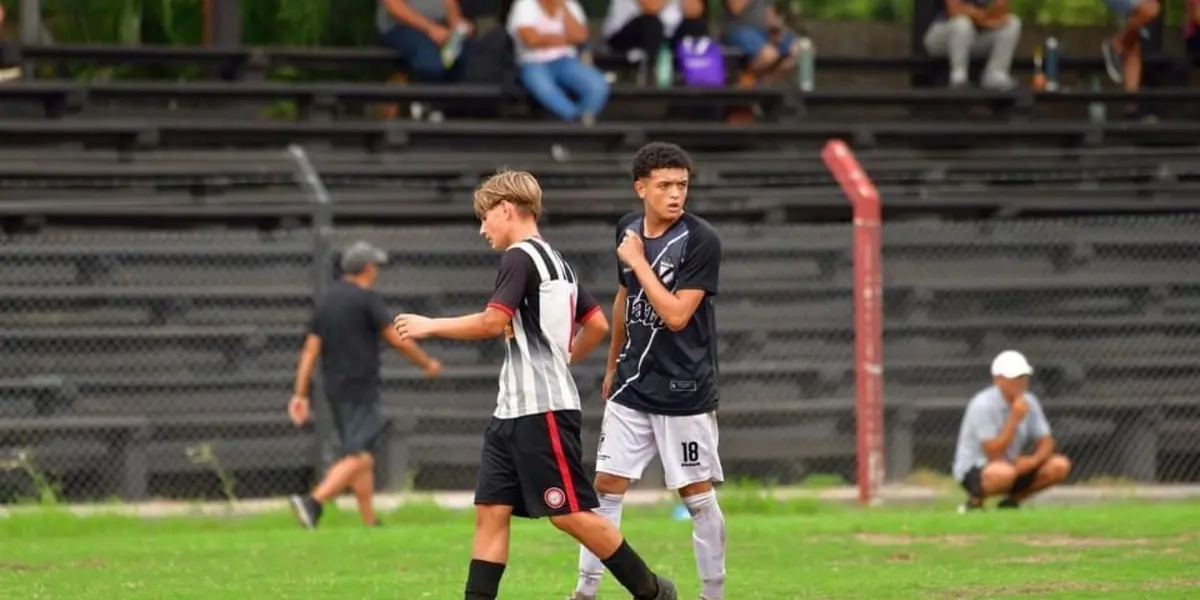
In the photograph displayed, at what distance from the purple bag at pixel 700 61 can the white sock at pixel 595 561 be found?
11.3 m

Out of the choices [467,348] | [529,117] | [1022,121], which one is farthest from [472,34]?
[1022,121]

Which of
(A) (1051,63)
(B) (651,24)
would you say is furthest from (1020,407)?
(A) (1051,63)

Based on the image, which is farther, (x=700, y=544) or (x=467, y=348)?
(x=467, y=348)

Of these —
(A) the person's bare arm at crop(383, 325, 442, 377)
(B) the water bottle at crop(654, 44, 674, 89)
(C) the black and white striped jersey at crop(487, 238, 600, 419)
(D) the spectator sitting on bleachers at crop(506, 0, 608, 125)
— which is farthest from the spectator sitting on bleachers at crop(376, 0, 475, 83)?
(C) the black and white striped jersey at crop(487, 238, 600, 419)

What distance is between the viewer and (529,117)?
1972cm

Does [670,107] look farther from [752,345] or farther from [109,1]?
[109,1]

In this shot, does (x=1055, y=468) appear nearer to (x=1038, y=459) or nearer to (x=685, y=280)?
(x=1038, y=459)

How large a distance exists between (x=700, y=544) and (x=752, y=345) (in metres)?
8.63

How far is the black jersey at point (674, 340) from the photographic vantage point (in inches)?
348

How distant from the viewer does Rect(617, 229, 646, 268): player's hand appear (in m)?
8.75

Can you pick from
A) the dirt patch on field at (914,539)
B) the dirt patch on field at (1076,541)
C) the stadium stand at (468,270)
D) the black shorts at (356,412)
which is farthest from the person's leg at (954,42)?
the dirt patch on field at (1076,541)

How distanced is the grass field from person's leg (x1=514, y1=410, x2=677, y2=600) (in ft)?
4.93

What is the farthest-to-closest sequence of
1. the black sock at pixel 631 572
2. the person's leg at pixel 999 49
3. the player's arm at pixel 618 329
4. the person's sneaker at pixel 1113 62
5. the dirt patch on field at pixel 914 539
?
the person's sneaker at pixel 1113 62
the person's leg at pixel 999 49
the dirt patch on field at pixel 914 539
the player's arm at pixel 618 329
the black sock at pixel 631 572

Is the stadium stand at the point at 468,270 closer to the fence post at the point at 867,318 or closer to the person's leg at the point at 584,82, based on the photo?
the person's leg at the point at 584,82
